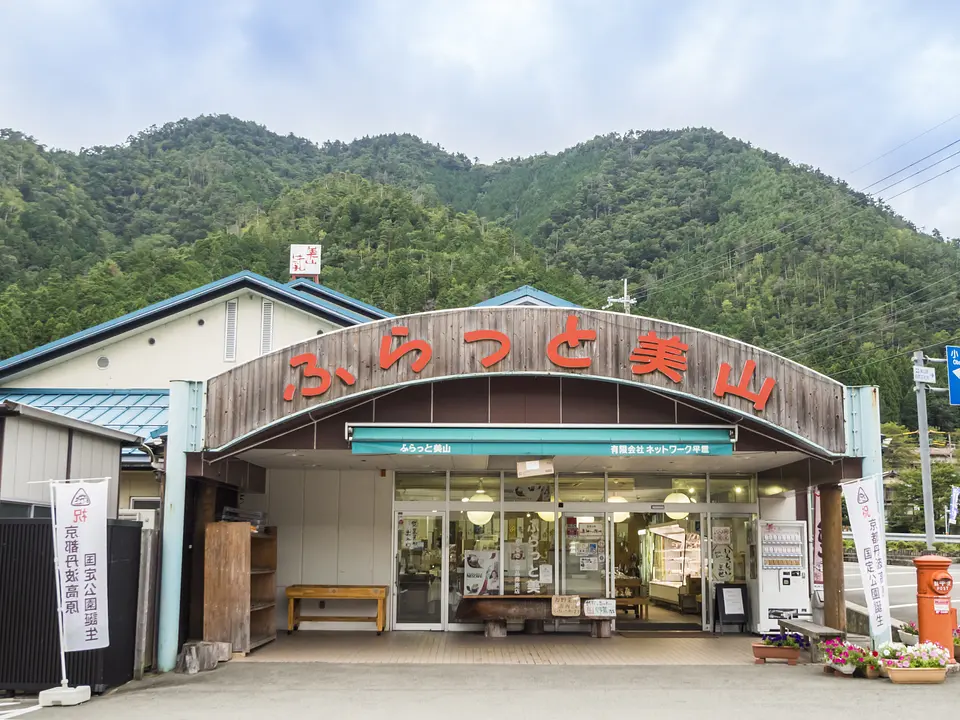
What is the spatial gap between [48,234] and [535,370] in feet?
166

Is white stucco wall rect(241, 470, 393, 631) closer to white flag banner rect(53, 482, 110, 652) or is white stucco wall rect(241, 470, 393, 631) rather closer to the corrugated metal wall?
the corrugated metal wall

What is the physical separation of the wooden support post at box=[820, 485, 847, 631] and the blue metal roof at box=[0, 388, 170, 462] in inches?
405

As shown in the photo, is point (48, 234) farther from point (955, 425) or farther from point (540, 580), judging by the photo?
point (955, 425)

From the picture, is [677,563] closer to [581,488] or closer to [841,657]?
[581,488]

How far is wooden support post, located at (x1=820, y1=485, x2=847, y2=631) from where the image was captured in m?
13.3

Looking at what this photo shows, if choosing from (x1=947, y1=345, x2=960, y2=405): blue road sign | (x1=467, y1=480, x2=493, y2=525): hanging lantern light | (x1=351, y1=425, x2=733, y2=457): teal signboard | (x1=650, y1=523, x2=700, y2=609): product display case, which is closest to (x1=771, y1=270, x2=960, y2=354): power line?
(x1=947, y1=345, x2=960, y2=405): blue road sign

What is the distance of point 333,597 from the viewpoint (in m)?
15.8

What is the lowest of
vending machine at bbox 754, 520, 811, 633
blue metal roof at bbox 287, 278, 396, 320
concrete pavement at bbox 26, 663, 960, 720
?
concrete pavement at bbox 26, 663, 960, 720

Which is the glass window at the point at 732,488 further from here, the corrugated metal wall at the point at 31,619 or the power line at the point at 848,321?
the power line at the point at 848,321

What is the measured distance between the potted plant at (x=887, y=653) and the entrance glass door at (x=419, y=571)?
733 cm

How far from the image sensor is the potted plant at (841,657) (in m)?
11.6

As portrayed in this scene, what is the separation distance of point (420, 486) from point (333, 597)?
2.37m

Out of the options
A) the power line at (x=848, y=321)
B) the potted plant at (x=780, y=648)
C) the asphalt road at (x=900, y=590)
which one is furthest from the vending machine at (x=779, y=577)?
the power line at (x=848, y=321)

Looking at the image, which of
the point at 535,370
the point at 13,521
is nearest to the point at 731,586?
the point at 535,370
